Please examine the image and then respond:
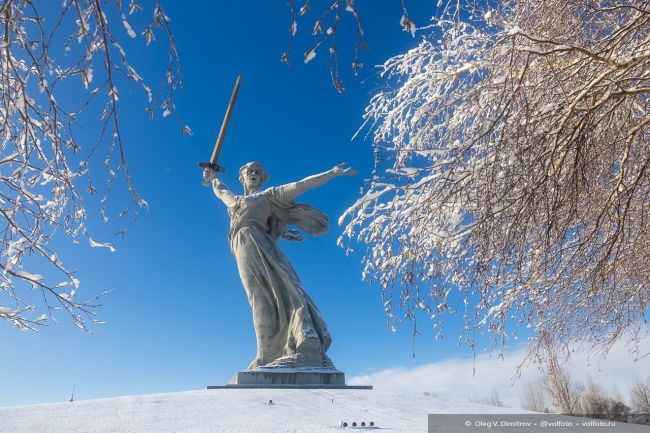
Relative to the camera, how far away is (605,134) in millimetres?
3705

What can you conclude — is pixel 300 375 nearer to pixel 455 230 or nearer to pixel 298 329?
pixel 298 329

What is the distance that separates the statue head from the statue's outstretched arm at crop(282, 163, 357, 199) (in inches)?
33.1

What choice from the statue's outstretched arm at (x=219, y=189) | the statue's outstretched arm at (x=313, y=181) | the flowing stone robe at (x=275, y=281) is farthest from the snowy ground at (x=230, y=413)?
the statue's outstretched arm at (x=219, y=189)

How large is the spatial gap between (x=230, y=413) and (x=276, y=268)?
4.30m

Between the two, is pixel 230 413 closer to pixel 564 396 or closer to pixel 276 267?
pixel 276 267

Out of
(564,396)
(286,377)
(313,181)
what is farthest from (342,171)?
(564,396)

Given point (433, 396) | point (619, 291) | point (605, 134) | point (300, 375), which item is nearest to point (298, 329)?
point (300, 375)

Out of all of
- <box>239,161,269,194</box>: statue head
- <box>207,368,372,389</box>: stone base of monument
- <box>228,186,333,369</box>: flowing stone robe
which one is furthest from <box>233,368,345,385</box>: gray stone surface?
<box>239,161,269,194</box>: statue head

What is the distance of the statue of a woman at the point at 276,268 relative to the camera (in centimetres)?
777

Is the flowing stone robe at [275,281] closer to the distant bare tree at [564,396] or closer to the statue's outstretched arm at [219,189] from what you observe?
the statue's outstretched arm at [219,189]

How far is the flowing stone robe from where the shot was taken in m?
7.75

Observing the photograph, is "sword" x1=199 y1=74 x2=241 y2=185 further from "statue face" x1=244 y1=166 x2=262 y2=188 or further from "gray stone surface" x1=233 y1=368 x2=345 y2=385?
"gray stone surface" x1=233 y1=368 x2=345 y2=385

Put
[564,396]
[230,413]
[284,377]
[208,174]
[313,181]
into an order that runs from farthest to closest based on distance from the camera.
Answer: [564,396], [208,174], [313,181], [284,377], [230,413]

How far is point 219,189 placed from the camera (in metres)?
9.50
